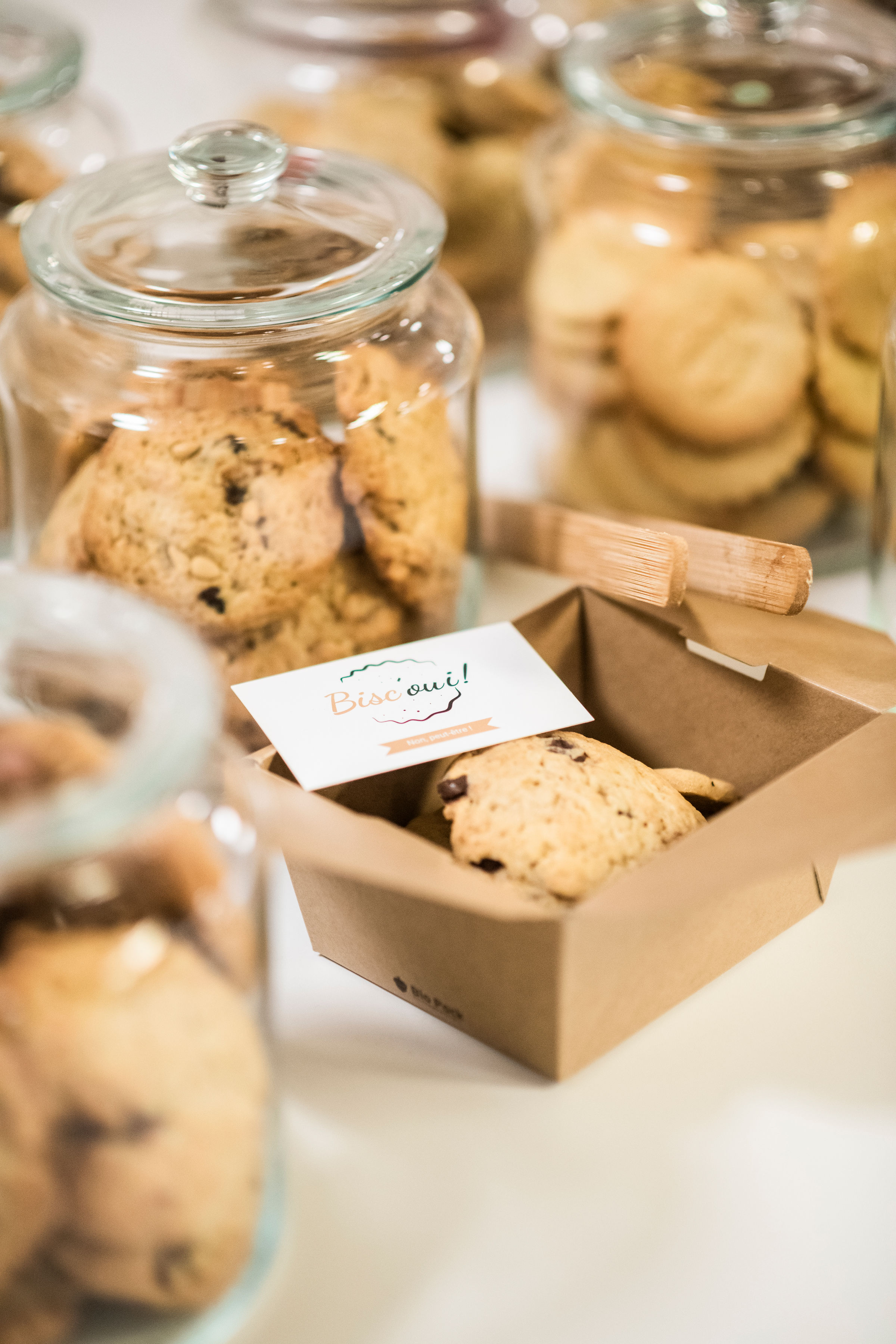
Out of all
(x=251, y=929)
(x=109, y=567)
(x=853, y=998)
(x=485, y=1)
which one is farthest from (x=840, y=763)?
(x=485, y=1)

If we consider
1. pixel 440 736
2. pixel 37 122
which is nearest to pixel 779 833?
pixel 440 736

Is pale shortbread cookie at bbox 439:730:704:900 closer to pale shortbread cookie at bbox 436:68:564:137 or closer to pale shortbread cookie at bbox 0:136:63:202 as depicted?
pale shortbread cookie at bbox 0:136:63:202

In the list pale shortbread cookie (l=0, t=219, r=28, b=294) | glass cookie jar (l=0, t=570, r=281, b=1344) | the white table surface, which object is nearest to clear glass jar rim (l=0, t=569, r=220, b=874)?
glass cookie jar (l=0, t=570, r=281, b=1344)

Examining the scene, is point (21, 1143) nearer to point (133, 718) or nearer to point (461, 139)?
point (133, 718)

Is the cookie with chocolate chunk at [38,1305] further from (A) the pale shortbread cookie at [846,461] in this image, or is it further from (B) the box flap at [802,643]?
(A) the pale shortbread cookie at [846,461]

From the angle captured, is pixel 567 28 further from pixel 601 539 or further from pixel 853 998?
pixel 853 998

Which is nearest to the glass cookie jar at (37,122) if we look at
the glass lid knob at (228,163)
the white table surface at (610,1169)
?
the glass lid knob at (228,163)
